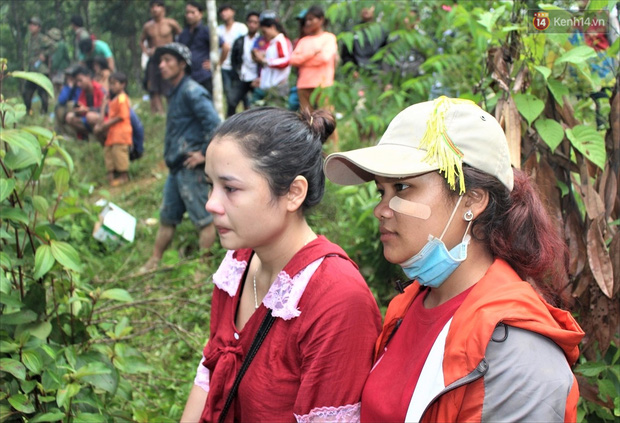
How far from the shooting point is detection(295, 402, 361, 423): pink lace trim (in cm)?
169

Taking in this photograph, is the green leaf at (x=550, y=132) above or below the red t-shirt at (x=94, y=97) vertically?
above

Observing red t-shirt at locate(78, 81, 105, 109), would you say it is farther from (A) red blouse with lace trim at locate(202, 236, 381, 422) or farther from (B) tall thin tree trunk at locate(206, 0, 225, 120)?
(A) red blouse with lace trim at locate(202, 236, 381, 422)

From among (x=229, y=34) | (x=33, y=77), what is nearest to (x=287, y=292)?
(x=33, y=77)

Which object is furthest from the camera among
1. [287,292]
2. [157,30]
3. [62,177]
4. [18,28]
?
[157,30]

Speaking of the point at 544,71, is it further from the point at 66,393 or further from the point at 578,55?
the point at 66,393

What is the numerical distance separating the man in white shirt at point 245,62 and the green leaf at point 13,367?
6.24 m

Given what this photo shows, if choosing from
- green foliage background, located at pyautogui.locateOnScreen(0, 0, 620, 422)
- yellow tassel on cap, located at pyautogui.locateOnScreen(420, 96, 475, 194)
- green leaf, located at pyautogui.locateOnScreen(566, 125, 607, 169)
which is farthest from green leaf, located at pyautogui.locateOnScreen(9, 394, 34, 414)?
green leaf, located at pyautogui.locateOnScreen(566, 125, 607, 169)

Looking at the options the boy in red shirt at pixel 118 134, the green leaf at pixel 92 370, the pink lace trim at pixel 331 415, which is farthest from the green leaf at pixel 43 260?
the boy in red shirt at pixel 118 134

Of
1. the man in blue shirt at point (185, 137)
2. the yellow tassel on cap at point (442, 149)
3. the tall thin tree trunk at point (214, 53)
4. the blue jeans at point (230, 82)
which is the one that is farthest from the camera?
the blue jeans at point (230, 82)

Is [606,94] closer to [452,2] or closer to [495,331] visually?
[495,331]

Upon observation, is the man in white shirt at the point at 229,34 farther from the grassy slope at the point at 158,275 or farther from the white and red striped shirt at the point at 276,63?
the grassy slope at the point at 158,275

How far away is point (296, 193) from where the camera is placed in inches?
74.1

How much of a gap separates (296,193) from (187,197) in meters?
3.46

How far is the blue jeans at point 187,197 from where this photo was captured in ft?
17.0
